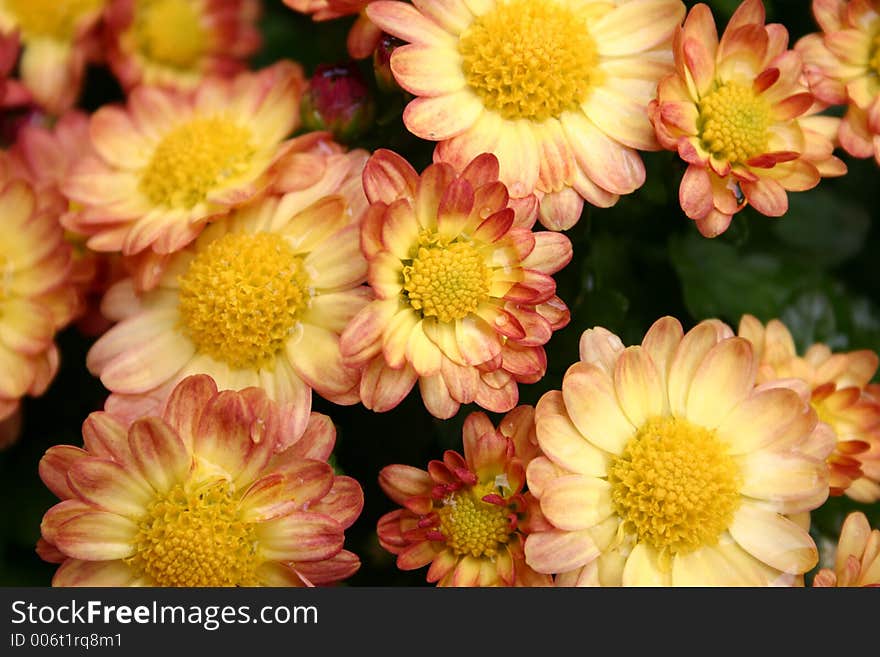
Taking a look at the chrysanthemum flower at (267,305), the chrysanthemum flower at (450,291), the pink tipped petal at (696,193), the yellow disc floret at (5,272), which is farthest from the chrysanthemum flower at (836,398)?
the yellow disc floret at (5,272)

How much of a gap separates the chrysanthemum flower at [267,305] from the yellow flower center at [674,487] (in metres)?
0.36

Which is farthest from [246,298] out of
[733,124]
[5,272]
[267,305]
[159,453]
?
[733,124]

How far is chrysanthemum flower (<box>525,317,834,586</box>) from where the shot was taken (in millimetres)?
1184

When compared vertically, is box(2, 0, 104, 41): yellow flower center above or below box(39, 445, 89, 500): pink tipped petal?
above

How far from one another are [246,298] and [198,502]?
0.27 m

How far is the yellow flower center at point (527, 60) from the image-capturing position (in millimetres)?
1300

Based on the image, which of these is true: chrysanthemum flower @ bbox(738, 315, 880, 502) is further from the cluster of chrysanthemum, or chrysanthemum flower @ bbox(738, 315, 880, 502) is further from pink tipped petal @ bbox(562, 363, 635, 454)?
pink tipped petal @ bbox(562, 363, 635, 454)

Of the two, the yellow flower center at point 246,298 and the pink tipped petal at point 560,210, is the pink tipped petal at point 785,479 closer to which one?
the pink tipped petal at point 560,210

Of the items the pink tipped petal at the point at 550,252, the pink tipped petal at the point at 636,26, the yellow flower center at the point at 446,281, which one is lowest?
the yellow flower center at the point at 446,281

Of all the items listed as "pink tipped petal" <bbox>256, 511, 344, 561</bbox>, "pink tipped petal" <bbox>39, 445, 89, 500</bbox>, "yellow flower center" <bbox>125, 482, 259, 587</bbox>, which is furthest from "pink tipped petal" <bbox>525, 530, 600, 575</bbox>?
"pink tipped petal" <bbox>39, 445, 89, 500</bbox>

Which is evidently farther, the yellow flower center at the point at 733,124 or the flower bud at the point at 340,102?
the flower bud at the point at 340,102

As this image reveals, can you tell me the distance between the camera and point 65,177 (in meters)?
1.56

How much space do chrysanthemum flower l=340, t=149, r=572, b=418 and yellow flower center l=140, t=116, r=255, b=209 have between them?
0.35 meters
